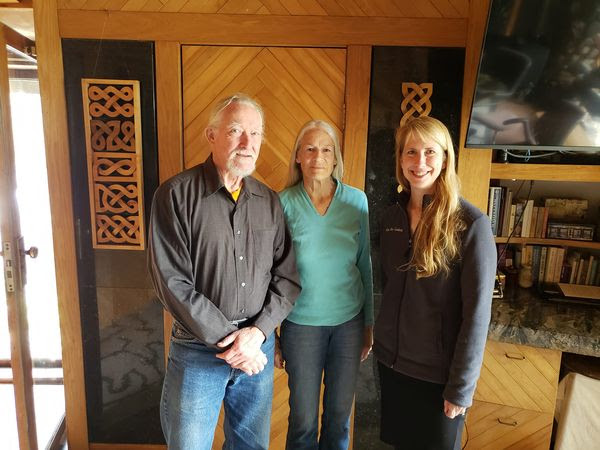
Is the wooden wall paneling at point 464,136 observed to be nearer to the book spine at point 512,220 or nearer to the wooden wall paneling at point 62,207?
the book spine at point 512,220

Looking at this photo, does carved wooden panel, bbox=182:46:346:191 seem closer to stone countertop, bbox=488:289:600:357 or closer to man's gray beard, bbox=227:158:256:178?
man's gray beard, bbox=227:158:256:178

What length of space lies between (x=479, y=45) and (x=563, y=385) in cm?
166

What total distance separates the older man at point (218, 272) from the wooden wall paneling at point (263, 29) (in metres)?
0.66

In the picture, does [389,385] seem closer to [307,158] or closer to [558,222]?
[307,158]

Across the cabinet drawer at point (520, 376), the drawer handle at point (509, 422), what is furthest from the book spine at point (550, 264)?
the drawer handle at point (509, 422)

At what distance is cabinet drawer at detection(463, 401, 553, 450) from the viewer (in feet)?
6.52

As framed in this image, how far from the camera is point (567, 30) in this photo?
65.5 inches

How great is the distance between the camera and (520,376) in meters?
1.96

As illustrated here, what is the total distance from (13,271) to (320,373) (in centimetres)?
143

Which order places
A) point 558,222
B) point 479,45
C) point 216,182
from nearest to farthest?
1. point 216,182
2. point 479,45
3. point 558,222

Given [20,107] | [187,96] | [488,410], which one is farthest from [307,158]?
[20,107]

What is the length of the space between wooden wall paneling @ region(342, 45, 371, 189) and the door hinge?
61.6 inches

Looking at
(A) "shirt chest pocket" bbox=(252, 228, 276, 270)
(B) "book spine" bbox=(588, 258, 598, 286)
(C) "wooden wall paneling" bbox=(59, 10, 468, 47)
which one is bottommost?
(B) "book spine" bbox=(588, 258, 598, 286)

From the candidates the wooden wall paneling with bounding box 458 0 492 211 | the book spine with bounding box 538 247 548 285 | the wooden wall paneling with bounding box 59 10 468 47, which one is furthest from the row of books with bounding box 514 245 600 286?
the wooden wall paneling with bounding box 59 10 468 47
